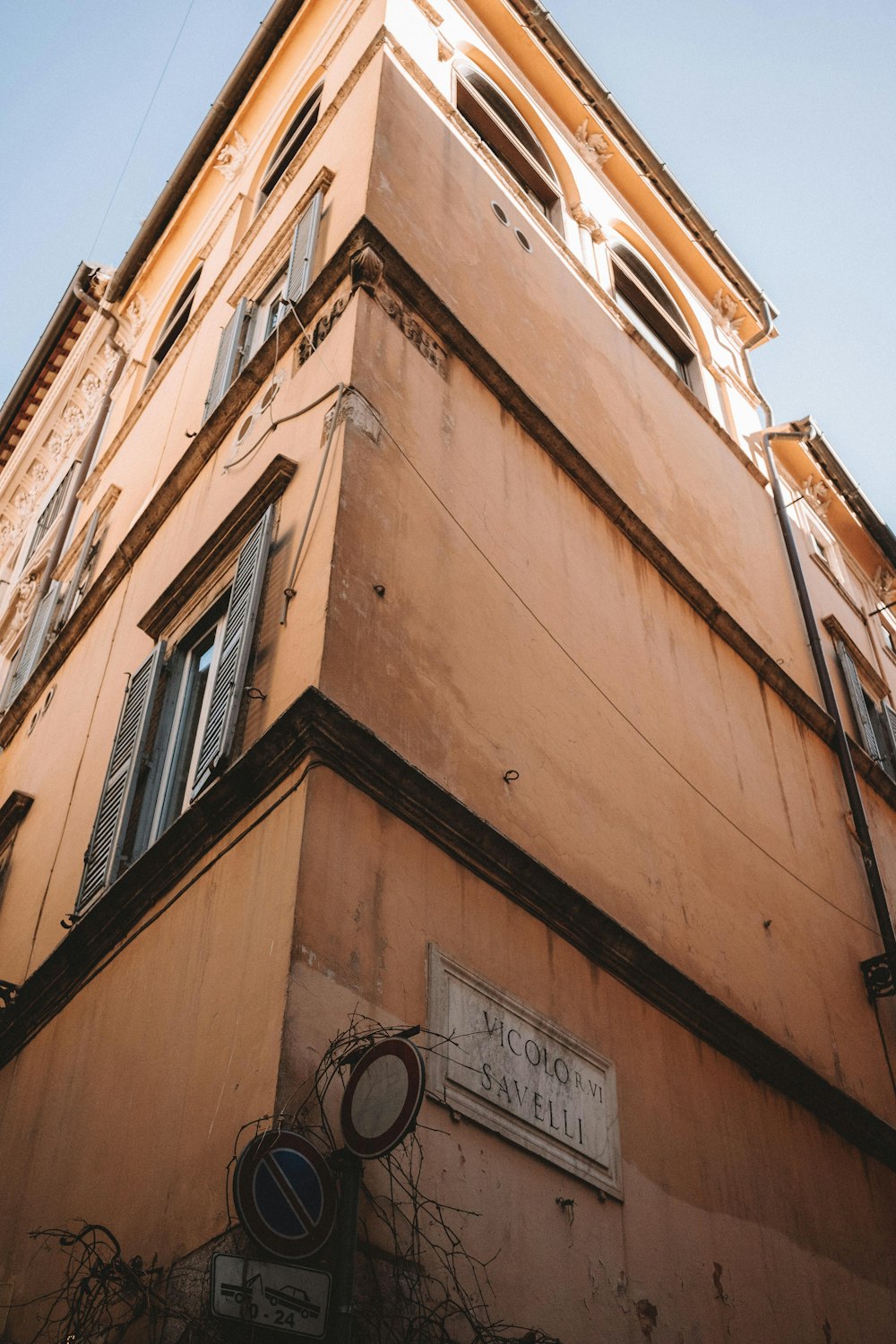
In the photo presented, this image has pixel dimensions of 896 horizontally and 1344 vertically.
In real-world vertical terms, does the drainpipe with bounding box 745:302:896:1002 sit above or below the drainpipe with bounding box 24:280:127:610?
below

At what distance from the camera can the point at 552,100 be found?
15.1m

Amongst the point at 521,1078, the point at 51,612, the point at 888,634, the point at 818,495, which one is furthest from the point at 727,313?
the point at 521,1078

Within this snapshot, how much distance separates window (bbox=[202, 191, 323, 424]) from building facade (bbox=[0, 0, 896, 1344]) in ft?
0.22

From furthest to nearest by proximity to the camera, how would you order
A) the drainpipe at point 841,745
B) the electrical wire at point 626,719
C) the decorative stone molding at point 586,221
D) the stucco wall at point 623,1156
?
the decorative stone molding at point 586,221 < the drainpipe at point 841,745 < the electrical wire at point 626,719 < the stucco wall at point 623,1156

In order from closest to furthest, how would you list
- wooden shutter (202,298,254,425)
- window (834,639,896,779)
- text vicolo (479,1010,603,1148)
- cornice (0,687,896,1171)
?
text vicolo (479,1010,603,1148)
cornice (0,687,896,1171)
wooden shutter (202,298,254,425)
window (834,639,896,779)

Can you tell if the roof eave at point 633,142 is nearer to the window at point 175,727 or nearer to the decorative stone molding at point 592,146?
the decorative stone molding at point 592,146

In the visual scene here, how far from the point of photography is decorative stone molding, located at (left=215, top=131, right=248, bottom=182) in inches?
595

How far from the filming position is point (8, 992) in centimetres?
776

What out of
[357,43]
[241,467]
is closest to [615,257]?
[357,43]

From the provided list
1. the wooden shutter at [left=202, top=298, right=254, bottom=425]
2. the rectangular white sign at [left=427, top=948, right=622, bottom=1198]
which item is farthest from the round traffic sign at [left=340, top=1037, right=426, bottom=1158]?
the wooden shutter at [left=202, top=298, right=254, bottom=425]

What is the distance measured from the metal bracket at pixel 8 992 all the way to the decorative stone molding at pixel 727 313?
40.5ft

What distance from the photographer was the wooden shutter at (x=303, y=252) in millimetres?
9430

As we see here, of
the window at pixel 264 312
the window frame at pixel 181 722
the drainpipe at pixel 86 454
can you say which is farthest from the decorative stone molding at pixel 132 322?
the window frame at pixel 181 722

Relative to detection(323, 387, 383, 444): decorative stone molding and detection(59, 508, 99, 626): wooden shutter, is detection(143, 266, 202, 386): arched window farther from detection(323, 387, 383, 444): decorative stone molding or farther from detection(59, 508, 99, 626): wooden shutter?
detection(323, 387, 383, 444): decorative stone molding
